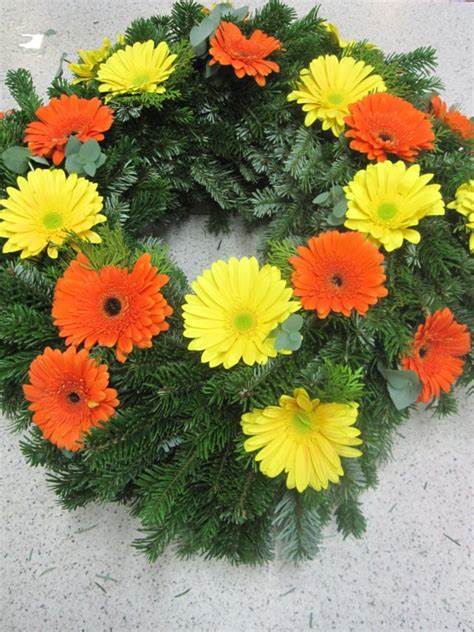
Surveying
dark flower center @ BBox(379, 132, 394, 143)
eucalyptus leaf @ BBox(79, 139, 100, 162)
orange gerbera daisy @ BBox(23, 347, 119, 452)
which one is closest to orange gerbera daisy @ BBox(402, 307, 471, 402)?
dark flower center @ BBox(379, 132, 394, 143)

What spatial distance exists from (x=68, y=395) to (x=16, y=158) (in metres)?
0.30

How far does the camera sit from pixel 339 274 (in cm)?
49

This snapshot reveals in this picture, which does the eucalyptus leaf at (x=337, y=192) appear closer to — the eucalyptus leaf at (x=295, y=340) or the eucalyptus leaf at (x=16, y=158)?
the eucalyptus leaf at (x=295, y=340)

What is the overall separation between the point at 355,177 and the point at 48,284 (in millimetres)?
351

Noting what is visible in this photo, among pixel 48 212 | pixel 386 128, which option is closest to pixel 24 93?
pixel 48 212

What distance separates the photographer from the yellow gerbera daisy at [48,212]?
21.3 inches

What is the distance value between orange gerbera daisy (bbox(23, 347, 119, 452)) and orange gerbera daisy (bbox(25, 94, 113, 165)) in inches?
10.0

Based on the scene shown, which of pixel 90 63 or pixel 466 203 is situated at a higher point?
pixel 466 203

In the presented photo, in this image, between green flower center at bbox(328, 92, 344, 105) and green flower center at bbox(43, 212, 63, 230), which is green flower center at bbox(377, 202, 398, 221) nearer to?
green flower center at bbox(328, 92, 344, 105)

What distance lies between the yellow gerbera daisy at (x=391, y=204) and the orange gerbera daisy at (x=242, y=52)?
0.20 metres

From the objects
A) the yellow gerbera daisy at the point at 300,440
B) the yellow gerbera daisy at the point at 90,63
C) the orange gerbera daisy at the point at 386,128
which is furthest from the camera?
the yellow gerbera daisy at the point at 90,63

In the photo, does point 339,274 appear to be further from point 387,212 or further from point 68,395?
point 68,395

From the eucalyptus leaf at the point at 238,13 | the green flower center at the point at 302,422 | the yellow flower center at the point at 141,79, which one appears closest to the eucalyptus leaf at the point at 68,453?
the green flower center at the point at 302,422

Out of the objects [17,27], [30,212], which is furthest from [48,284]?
[17,27]
